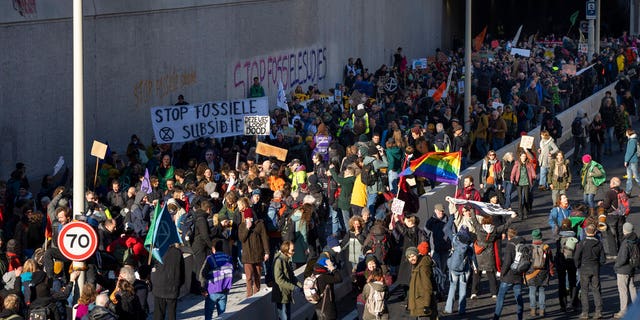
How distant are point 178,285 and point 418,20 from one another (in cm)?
3995

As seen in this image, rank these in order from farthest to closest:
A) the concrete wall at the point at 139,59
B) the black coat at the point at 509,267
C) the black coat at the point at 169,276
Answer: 1. the concrete wall at the point at 139,59
2. the black coat at the point at 509,267
3. the black coat at the point at 169,276

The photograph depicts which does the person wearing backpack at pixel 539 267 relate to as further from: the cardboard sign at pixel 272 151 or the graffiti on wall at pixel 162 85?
the graffiti on wall at pixel 162 85

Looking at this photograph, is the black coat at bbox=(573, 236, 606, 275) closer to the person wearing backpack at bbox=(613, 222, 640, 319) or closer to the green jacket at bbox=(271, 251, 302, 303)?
the person wearing backpack at bbox=(613, 222, 640, 319)

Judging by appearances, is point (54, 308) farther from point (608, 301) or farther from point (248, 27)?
point (248, 27)

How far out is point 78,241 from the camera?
14.3 m

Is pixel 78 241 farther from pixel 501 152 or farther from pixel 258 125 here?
pixel 501 152

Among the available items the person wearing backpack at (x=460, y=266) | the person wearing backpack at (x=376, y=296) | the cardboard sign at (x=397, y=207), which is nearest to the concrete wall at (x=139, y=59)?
the cardboard sign at (x=397, y=207)

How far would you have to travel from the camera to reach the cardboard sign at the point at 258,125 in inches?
937

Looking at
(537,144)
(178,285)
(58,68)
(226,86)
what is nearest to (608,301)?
(178,285)

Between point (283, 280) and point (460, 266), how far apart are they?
282cm

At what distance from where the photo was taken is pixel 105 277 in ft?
51.8

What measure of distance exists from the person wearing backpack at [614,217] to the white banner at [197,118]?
6544mm

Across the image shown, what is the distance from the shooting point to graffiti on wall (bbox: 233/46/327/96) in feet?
112

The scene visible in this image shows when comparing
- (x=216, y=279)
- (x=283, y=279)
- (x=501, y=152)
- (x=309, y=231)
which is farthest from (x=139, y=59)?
(x=216, y=279)
